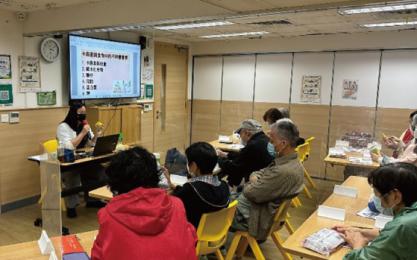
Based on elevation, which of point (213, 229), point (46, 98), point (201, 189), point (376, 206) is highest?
point (46, 98)

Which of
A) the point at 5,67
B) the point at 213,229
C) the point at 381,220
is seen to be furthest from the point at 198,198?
the point at 5,67

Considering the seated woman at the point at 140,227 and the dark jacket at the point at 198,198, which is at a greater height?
the seated woman at the point at 140,227

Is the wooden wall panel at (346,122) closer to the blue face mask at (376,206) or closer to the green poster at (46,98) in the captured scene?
the blue face mask at (376,206)

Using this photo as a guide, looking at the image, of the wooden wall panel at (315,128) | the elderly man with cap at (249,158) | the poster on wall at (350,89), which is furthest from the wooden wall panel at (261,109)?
the elderly man with cap at (249,158)

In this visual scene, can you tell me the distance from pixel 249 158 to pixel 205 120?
397cm

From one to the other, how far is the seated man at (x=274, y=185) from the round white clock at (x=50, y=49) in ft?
11.3

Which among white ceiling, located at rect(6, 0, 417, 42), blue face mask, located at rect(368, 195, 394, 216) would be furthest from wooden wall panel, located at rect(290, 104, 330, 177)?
blue face mask, located at rect(368, 195, 394, 216)

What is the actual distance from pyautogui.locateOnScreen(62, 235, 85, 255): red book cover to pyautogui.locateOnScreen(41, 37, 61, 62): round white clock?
11.6 feet

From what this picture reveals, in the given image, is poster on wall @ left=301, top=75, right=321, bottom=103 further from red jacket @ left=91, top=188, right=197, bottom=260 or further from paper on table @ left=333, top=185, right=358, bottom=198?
red jacket @ left=91, top=188, right=197, bottom=260

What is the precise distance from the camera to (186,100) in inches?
309

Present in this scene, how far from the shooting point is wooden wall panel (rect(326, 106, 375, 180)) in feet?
20.2

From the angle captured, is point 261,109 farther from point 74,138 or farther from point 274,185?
point 274,185

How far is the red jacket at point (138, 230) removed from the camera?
140cm

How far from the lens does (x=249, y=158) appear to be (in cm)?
385
